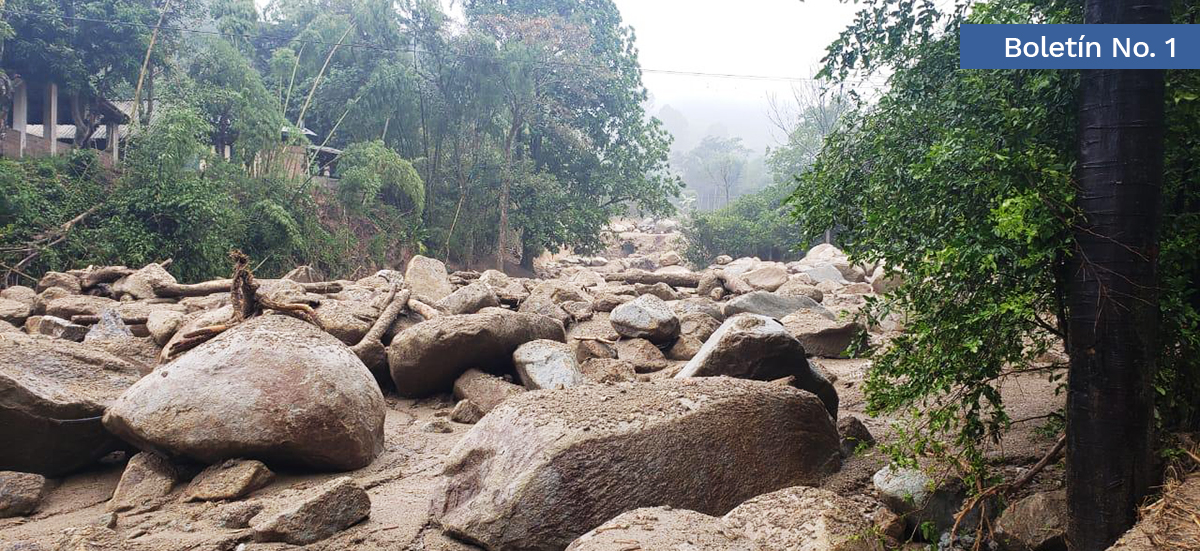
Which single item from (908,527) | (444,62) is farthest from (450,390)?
(444,62)

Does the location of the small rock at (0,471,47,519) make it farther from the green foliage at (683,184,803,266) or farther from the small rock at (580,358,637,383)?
the green foliage at (683,184,803,266)

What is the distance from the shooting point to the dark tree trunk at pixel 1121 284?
2.86 metres

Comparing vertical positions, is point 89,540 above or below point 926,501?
below

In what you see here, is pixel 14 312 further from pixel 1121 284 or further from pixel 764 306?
pixel 1121 284

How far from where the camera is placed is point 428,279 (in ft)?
41.0

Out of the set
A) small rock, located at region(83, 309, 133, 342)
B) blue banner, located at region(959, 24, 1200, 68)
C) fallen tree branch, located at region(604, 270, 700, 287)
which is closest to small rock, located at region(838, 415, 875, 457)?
blue banner, located at region(959, 24, 1200, 68)

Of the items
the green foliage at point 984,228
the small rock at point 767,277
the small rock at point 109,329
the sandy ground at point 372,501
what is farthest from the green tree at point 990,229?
the small rock at point 767,277

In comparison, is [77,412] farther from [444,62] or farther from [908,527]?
[444,62]

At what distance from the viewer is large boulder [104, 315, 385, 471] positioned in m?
4.46

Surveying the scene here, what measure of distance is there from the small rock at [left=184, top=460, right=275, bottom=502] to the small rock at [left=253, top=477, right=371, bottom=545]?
0.63 m

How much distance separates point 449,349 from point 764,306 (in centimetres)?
524


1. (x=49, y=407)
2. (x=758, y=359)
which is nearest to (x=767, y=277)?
(x=758, y=359)

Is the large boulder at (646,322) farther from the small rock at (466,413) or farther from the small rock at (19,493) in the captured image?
the small rock at (19,493)

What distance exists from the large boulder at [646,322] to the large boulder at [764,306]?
1.87 meters
